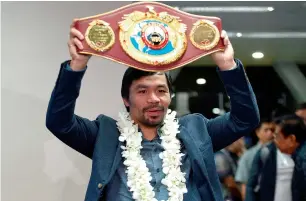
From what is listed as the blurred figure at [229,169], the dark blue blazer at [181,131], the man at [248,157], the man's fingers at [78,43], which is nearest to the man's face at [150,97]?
the dark blue blazer at [181,131]

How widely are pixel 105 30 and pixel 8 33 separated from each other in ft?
2.73

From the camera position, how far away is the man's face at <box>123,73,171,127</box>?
57.6 inches

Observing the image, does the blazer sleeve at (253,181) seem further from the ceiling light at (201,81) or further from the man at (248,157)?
the ceiling light at (201,81)

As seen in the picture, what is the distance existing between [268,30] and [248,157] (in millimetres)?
663

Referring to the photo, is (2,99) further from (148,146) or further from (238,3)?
(238,3)

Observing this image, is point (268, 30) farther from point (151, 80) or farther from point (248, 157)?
point (151, 80)

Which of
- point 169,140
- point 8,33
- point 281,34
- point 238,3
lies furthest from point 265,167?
point 8,33

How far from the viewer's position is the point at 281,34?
257 centimetres

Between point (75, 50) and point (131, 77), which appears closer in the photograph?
point (75, 50)

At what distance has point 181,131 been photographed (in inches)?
60.8

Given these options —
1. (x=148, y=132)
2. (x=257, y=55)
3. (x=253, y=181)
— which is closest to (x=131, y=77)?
(x=148, y=132)

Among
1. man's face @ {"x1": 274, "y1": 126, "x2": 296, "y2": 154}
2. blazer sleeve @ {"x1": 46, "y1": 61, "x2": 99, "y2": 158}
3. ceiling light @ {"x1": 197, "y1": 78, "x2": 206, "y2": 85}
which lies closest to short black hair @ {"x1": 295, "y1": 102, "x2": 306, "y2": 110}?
man's face @ {"x1": 274, "y1": 126, "x2": 296, "y2": 154}

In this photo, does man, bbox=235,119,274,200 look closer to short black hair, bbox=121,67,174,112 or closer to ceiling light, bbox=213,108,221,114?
ceiling light, bbox=213,108,221,114

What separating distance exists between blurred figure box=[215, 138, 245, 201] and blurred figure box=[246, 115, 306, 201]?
9cm
